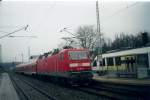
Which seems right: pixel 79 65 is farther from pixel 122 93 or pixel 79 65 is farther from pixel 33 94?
pixel 122 93

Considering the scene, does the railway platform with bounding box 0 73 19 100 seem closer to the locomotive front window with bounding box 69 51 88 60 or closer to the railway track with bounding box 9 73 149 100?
the railway track with bounding box 9 73 149 100

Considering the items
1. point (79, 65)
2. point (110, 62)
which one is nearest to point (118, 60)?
point (110, 62)

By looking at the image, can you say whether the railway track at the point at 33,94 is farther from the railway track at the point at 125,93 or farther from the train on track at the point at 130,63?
the train on track at the point at 130,63

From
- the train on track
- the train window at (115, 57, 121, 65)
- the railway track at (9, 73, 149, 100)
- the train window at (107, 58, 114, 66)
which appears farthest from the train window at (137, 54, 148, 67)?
the railway track at (9, 73, 149, 100)

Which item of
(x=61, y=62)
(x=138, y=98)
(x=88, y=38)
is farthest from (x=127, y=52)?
(x=88, y=38)

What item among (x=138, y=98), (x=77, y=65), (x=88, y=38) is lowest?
(x=138, y=98)

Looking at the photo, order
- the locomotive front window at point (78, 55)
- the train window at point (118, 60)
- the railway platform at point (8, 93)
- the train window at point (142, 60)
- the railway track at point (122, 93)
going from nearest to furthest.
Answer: the railway track at point (122, 93), the railway platform at point (8, 93), the locomotive front window at point (78, 55), the train window at point (142, 60), the train window at point (118, 60)

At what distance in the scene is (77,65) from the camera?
73.1 ft

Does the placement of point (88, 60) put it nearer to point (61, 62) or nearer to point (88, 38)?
point (61, 62)

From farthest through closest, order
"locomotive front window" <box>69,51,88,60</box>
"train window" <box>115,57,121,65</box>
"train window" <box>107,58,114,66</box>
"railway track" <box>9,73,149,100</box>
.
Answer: "train window" <box>107,58,114,66</box> < "train window" <box>115,57,121,65</box> < "locomotive front window" <box>69,51,88,60</box> < "railway track" <box>9,73,149,100</box>

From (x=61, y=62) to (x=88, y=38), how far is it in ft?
154

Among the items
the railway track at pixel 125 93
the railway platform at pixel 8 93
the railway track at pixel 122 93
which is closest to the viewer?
the railway track at pixel 125 93

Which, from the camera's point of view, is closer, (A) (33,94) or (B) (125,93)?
(B) (125,93)

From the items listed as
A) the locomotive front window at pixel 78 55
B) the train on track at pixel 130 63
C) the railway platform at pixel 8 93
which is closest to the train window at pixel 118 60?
the train on track at pixel 130 63
